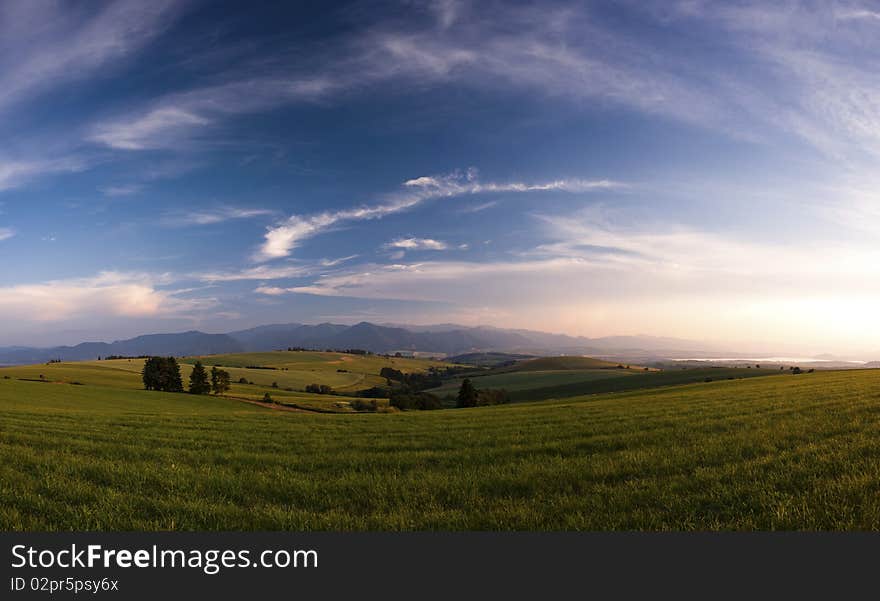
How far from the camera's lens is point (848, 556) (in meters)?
4.73

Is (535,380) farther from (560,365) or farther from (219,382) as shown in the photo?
(219,382)

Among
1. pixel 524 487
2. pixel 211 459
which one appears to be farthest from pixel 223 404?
pixel 524 487

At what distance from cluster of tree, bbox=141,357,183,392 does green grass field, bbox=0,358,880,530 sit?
96.3m

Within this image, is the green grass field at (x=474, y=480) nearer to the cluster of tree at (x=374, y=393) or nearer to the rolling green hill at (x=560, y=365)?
the cluster of tree at (x=374, y=393)

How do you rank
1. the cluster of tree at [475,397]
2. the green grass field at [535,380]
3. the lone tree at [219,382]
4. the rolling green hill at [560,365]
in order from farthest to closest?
the rolling green hill at [560,365] → the green grass field at [535,380] → the lone tree at [219,382] → the cluster of tree at [475,397]

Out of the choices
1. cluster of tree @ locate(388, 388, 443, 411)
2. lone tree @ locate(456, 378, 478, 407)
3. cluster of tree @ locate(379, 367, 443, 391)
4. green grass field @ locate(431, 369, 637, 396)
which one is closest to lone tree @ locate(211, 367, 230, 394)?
cluster of tree @ locate(388, 388, 443, 411)

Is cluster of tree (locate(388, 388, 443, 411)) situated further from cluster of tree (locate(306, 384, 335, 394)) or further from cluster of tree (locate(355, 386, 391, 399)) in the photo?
cluster of tree (locate(306, 384, 335, 394))

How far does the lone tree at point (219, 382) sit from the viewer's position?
9912 centimetres

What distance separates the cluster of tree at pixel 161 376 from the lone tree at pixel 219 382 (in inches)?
261

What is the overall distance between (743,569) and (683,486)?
2203 millimetres

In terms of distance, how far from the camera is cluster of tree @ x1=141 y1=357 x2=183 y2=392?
3750 inches

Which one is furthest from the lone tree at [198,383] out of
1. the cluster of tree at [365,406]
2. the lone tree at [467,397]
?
the lone tree at [467,397]

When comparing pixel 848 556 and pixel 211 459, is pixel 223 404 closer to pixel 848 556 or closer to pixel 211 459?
pixel 211 459

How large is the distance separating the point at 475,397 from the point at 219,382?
6004 cm
